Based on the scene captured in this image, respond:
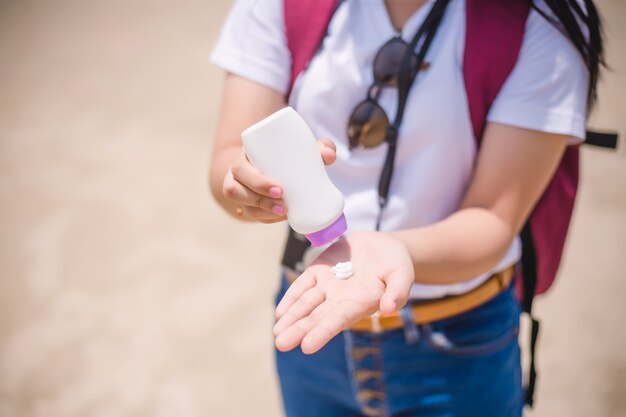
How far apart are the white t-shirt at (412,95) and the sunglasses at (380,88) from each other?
1cm

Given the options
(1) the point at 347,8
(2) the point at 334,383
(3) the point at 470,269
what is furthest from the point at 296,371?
(1) the point at 347,8

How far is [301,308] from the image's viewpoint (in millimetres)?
565

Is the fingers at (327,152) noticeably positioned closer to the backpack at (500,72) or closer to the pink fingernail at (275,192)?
the pink fingernail at (275,192)

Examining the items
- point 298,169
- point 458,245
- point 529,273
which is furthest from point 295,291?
point 529,273

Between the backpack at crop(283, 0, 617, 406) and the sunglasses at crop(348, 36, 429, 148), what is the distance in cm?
7

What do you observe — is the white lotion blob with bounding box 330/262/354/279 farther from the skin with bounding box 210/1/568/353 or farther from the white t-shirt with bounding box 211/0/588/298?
the white t-shirt with bounding box 211/0/588/298

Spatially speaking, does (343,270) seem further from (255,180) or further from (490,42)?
(490,42)

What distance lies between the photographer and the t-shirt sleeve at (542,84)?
666 millimetres

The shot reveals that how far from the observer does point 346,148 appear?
0.75m

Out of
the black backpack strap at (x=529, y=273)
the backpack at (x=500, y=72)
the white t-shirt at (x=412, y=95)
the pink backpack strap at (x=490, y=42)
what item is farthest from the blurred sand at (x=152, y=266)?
the pink backpack strap at (x=490, y=42)

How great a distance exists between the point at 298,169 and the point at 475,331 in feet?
1.24

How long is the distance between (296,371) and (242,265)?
1.08 meters

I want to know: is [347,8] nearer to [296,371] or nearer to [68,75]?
[296,371]

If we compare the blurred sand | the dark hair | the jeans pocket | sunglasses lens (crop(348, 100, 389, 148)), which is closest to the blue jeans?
the jeans pocket
